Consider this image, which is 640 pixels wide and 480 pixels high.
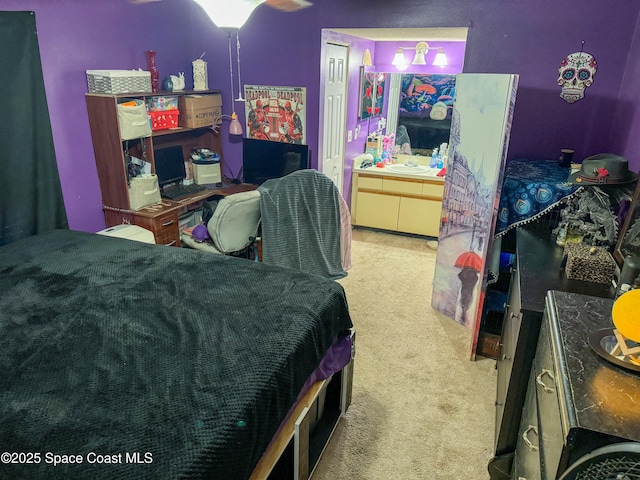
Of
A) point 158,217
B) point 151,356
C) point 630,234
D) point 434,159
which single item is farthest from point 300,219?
point 434,159

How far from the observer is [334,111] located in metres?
4.43

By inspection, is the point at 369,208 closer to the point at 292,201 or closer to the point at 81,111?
the point at 292,201

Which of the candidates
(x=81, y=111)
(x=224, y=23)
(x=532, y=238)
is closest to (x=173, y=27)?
(x=81, y=111)

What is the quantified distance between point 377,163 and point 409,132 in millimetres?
523

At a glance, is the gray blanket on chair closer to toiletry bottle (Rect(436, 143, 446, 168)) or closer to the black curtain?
the black curtain

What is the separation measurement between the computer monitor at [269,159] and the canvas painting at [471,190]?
4.85 feet

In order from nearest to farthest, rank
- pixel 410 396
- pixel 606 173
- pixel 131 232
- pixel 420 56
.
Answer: pixel 606 173
pixel 410 396
pixel 131 232
pixel 420 56

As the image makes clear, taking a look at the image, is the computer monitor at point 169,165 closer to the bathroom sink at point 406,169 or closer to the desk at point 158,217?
the desk at point 158,217

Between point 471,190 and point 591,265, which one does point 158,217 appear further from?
point 591,265

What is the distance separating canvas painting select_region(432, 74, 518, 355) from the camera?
2625 millimetres

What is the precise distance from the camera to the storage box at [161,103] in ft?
11.9

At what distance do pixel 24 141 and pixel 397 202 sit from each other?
11.1 feet

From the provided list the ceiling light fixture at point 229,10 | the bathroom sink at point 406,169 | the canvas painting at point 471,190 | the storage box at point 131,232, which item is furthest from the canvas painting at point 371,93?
the storage box at point 131,232

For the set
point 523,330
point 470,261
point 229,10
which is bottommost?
point 470,261
